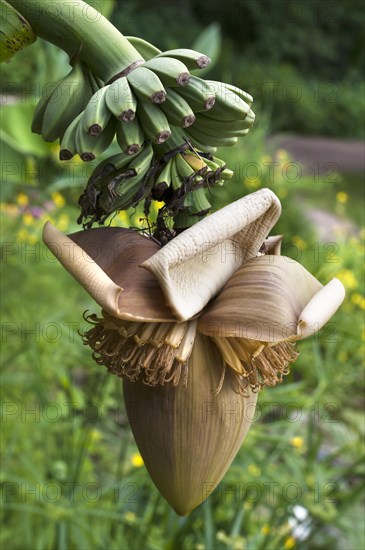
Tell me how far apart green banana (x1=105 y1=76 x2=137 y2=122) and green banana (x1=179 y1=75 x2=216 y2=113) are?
3 cm

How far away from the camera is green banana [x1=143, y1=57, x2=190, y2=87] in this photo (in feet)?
1.17

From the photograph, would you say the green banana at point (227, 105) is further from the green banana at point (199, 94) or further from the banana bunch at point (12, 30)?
the banana bunch at point (12, 30)

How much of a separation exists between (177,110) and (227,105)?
0.10ft

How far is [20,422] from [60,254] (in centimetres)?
123

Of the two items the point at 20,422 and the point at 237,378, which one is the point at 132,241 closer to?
the point at 237,378

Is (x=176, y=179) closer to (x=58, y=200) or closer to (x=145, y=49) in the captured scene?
(x=145, y=49)

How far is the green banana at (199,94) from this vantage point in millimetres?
Result: 366

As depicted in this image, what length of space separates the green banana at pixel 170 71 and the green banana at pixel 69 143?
0.17ft

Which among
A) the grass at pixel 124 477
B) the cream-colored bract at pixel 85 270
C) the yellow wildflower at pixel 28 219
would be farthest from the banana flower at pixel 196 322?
the yellow wildflower at pixel 28 219

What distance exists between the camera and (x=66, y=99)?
40 cm

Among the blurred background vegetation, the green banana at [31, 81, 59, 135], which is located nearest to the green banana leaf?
the blurred background vegetation

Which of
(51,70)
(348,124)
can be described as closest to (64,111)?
(51,70)

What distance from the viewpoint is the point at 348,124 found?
936 centimetres

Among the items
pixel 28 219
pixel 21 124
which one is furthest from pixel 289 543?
pixel 28 219
